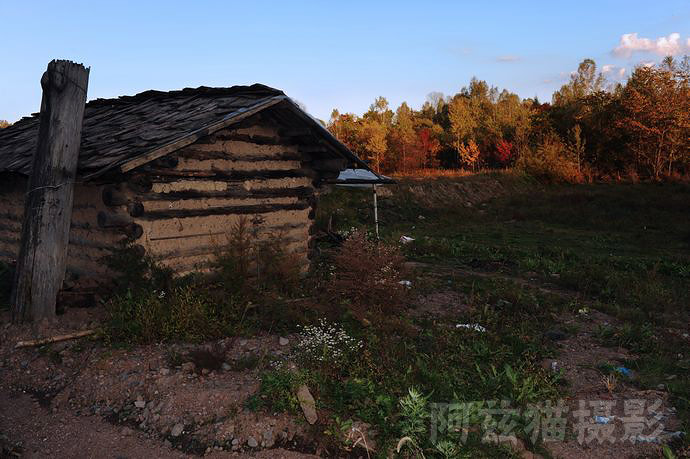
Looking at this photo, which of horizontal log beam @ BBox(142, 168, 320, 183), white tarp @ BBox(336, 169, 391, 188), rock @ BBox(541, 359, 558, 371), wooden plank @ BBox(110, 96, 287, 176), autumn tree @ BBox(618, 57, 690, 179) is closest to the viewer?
rock @ BBox(541, 359, 558, 371)

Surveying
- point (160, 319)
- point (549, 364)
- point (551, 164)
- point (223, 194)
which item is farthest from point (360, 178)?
point (551, 164)

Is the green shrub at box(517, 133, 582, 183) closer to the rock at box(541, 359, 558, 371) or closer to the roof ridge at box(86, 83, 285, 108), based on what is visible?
the roof ridge at box(86, 83, 285, 108)

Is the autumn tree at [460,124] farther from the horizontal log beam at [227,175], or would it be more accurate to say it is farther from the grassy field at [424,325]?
the horizontal log beam at [227,175]

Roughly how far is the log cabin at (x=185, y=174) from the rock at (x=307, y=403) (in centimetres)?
375

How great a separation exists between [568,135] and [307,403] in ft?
119

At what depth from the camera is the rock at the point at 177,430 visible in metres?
4.58

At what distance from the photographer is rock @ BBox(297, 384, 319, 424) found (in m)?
4.68

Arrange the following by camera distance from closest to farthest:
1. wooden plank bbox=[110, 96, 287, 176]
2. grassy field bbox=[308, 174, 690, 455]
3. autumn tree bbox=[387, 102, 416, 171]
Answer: grassy field bbox=[308, 174, 690, 455] → wooden plank bbox=[110, 96, 287, 176] → autumn tree bbox=[387, 102, 416, 171]

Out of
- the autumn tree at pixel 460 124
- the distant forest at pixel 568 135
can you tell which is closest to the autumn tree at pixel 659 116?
the distant forest at pixel 568 135

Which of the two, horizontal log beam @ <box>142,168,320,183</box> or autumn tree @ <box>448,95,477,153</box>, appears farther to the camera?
autumn tree @ <box>448,95,477,153</box>

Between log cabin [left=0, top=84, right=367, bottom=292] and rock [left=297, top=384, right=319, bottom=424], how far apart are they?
3749mm

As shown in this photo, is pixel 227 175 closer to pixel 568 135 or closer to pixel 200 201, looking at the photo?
pixel 200 201

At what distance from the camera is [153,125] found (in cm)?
830

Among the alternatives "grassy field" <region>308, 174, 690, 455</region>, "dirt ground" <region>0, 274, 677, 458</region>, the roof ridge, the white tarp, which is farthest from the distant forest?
"dirt ground" <region>0, 274, 677, 458</region>
